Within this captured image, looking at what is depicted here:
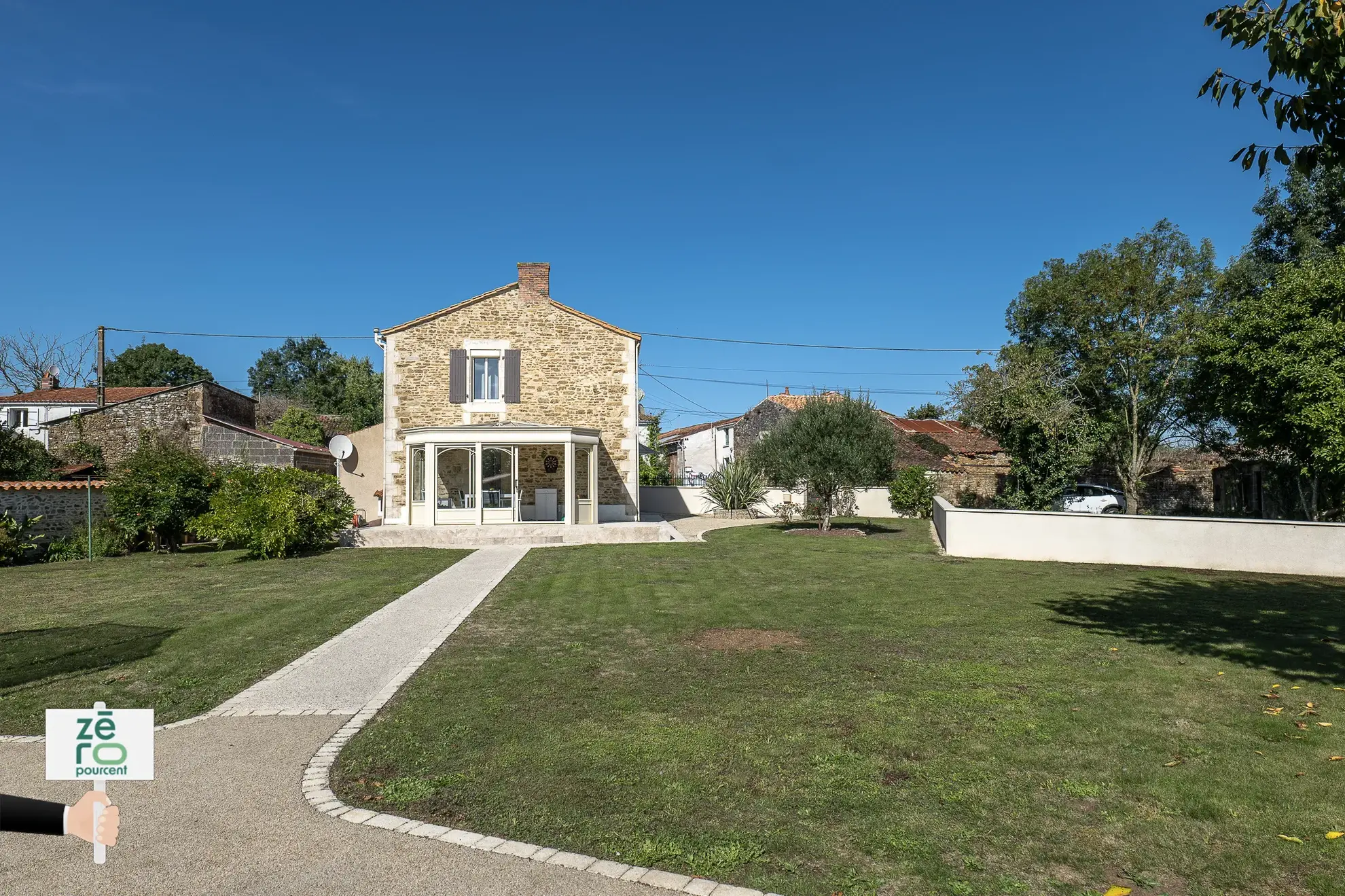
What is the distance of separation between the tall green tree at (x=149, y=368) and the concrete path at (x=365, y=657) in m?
60.1

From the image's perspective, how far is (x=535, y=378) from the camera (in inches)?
976

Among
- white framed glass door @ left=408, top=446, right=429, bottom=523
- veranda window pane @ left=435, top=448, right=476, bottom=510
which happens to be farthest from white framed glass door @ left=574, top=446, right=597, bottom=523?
white framed glass door @ left=408, top=446, right=429, bottom=523

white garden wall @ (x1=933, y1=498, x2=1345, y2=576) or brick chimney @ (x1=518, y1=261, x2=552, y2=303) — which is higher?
brick chimney @ (x1=518, y1=261, x2=552, y2=303)

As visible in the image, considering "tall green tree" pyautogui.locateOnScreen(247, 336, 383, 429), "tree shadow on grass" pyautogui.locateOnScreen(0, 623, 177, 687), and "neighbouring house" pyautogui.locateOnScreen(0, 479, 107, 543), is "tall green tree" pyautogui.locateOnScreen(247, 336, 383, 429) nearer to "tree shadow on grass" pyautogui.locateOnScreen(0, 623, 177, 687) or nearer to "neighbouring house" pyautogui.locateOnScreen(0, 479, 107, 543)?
"neighbouring house" pyautogui.locateOnScreen(0, 479, 107, 543)

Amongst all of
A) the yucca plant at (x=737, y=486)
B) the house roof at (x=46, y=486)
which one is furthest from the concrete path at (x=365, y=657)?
the yucca plant at (x=737, y=486)

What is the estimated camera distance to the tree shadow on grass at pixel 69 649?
7277 mm

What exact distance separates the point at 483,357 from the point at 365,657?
17.8m

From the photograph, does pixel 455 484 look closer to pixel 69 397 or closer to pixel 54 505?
pixel 54 505

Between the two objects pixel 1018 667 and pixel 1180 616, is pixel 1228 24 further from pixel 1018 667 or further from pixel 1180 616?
pixel 1180 616

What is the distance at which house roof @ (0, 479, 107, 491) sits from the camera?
58.2ft

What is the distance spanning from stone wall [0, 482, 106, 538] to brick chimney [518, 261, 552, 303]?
477 inches

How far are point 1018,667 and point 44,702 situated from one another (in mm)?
7986

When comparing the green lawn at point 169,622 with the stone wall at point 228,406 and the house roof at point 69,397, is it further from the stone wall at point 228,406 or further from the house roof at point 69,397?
the house roof at point 69,397

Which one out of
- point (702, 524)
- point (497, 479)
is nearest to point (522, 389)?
point (497, 479)
